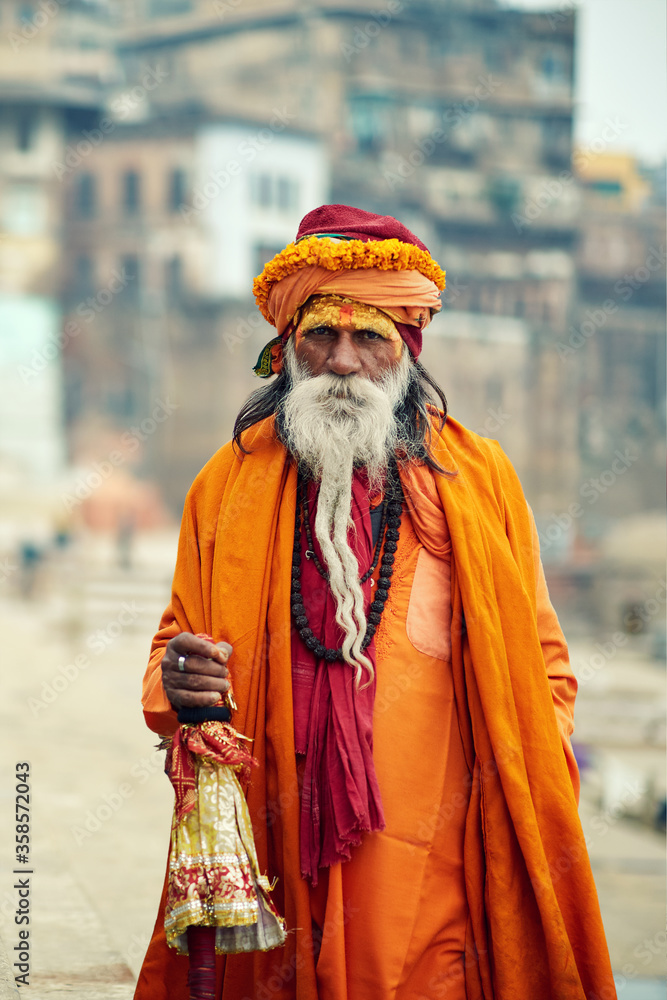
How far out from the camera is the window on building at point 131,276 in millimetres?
33562

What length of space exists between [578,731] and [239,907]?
13.2 metres

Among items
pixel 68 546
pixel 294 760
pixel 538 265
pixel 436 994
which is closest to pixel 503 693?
pixel 294 760

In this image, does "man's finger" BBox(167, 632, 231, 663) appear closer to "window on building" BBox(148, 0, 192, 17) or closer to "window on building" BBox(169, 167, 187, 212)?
"window on building" BBox(169, 167, 187, 212)

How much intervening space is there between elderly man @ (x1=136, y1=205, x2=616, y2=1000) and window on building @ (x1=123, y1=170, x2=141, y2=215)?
1327 inches

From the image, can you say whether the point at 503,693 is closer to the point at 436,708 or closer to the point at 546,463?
→ the point at 436,708

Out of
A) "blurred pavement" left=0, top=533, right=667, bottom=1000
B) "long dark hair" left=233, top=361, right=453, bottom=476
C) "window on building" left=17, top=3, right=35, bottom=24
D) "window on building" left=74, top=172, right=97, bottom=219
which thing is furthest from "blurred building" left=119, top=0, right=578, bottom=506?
"long dark hair" left=233, top=361, right=453, bottom=476

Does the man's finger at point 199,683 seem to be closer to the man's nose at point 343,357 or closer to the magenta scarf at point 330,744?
the magenta scarf at point 330,744

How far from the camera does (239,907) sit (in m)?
2.04

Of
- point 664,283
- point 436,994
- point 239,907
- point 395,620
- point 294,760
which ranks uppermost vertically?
point 664,283

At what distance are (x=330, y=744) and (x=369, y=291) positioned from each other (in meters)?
0.97

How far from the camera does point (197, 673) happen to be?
2.14 m

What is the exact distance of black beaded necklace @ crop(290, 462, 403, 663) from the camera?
234 cm

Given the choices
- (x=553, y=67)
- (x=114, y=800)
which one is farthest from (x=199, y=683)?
(x=553, y=67)

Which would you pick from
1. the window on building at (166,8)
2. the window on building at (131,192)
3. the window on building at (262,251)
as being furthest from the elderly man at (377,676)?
the window on building at (166,8)
